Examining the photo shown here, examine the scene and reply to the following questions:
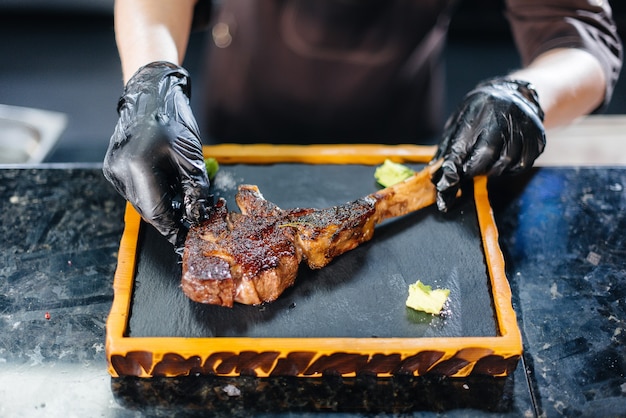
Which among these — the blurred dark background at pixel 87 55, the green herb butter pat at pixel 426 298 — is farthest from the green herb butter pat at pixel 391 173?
the blurred dark background at pixel 87 55

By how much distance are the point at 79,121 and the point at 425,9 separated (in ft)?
9.91

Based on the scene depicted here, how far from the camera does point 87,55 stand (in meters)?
5.72

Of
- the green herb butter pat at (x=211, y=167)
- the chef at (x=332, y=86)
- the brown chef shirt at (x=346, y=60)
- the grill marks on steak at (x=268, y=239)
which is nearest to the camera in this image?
the grill marks on steak at (x=268, y=239)

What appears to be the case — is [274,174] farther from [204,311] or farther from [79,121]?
[79,121]

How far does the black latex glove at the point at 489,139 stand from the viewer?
254cm

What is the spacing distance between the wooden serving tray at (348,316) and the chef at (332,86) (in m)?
0.17

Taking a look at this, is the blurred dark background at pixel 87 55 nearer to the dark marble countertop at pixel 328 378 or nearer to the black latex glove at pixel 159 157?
the dark marble countertop at pixel 328 378

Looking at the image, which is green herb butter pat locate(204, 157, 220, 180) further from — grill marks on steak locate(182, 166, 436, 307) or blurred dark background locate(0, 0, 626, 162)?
blurred dark background locate(0, 0, 626, 162)

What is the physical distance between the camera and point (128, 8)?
9.24 feet

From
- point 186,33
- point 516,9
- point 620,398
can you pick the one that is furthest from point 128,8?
point 620,398

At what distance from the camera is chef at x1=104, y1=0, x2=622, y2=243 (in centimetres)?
233

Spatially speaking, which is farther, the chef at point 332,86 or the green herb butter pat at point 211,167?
the green herb butter pat at point 211,167

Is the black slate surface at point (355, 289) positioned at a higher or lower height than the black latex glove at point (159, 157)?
lower

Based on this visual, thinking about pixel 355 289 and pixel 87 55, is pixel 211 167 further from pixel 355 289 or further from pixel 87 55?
pixel 87 55
